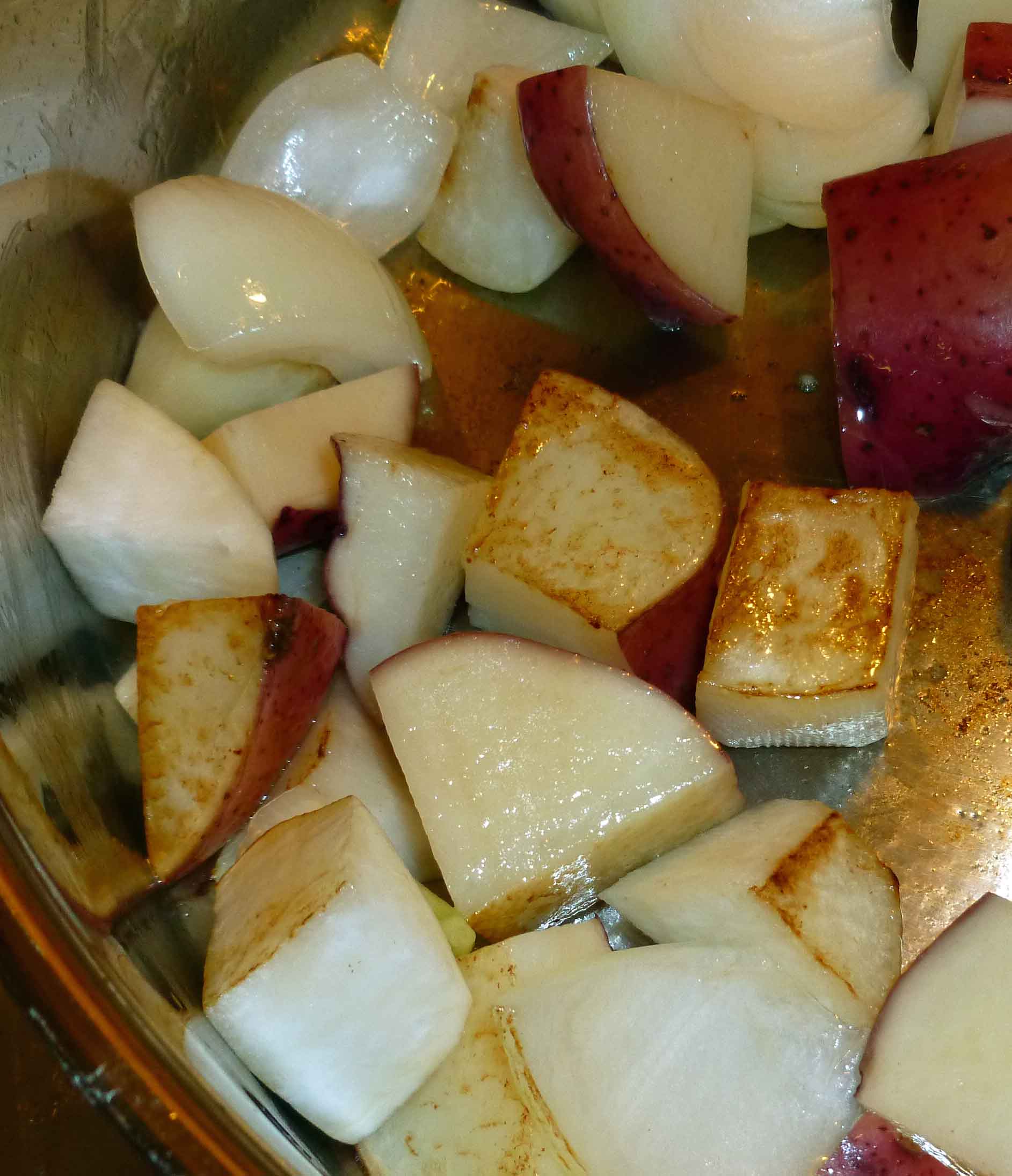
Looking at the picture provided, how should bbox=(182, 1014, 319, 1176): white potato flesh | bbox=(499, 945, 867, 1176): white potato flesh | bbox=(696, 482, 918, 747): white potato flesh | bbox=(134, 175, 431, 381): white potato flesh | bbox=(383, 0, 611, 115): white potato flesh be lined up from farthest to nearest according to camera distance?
bbox=(383, 0, 611, 115): white potato flesh
bbox=(134, 175, 431, 381): white potato flesh
bbox=(696, 482, 918, 747): white potato flesh
bbox=(499, 945, 867, 1176): white potato flesh
bbox=(182, 1014, 319, 1176): white potato flesh

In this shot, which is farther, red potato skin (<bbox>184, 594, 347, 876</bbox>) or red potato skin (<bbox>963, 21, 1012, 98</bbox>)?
red potato skin (<bbox>963, 21, 1012, 98</bbox>)

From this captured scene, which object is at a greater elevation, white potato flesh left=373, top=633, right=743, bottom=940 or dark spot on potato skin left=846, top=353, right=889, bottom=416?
dark spot on potato skin left=846, top=353, right=889, bottom=416

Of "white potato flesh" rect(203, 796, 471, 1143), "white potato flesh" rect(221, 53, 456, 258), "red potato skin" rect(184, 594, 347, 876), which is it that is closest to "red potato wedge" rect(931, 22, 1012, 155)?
"white potato flesh" rect(221, 53, 456, 258)

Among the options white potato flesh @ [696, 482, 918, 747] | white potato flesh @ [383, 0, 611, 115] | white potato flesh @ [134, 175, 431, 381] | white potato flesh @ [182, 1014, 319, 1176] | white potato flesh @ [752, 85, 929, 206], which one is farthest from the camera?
white potato flesh @ [383, 0, 611, 115]

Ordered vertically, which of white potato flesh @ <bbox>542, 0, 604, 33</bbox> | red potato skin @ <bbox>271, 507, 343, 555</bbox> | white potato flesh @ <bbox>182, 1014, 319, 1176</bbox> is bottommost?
white potato flesh @ <bbox>182, 1014, 319, 1176</bbox>

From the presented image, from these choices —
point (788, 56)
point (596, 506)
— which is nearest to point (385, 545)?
point (596, 506)

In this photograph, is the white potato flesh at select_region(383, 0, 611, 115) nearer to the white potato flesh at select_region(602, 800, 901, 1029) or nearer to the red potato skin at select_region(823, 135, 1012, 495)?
the red potato skin at select_region(823, 135, 1012, 495)

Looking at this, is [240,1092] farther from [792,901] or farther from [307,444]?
[307,444]
